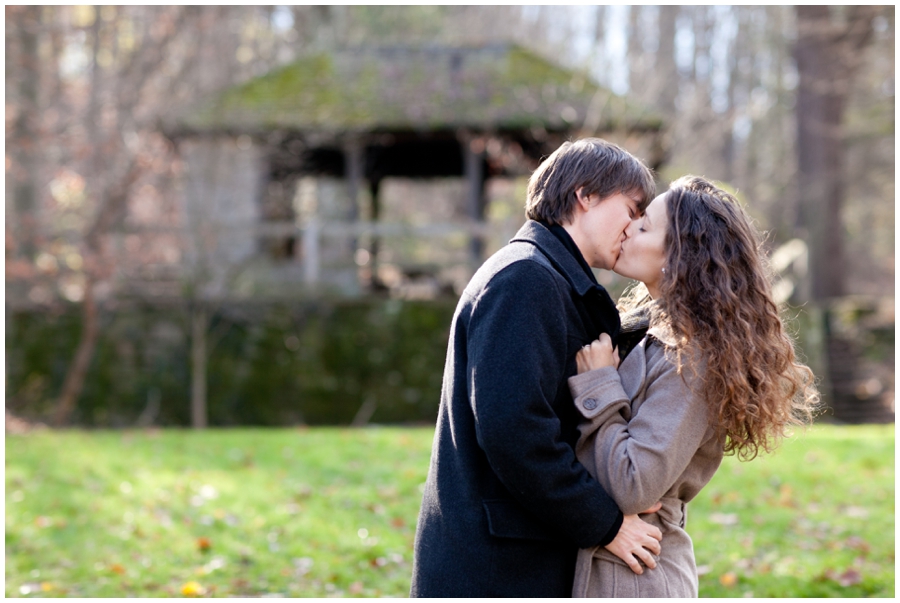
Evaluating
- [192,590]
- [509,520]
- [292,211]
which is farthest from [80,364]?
[509,520]

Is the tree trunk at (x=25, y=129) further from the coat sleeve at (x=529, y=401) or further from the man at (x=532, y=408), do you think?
the coat sleeve at (x=529, y=401)

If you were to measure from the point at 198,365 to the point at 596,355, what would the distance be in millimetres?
10359

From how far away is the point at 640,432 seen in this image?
77.2 inches

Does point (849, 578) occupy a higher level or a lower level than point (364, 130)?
lower

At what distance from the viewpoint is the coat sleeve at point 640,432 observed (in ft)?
6.33

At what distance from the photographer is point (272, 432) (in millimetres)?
9516

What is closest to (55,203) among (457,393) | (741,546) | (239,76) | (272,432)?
(272,432)

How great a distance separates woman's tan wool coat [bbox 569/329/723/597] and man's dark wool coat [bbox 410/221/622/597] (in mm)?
54

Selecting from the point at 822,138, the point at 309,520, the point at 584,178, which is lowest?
the point at 309,520

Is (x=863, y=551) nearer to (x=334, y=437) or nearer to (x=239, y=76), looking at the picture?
(x=334, y=437)

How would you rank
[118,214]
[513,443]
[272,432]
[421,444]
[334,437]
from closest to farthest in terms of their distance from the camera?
[513,443] → [421,444] → [334,437] → [272,432] → [118,214]

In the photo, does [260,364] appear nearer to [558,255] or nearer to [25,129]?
[25,129]

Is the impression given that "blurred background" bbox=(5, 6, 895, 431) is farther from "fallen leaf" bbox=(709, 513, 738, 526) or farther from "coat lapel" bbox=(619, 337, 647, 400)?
"coat lapel" bbox=(619, 337, 647, 400)

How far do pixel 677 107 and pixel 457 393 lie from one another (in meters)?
20.4
